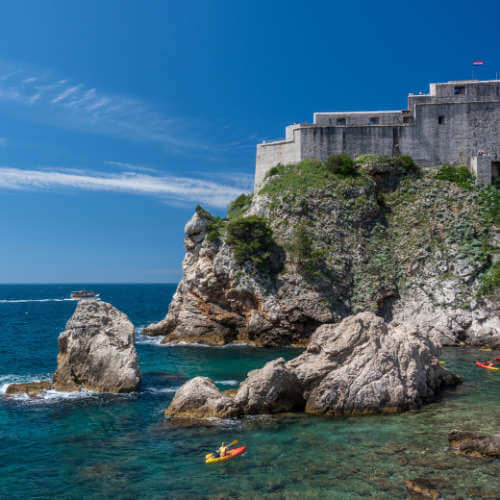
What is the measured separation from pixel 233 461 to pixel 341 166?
33.5m

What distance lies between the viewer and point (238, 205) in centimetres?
5044

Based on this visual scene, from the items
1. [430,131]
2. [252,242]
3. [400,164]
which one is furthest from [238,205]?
[430,131]

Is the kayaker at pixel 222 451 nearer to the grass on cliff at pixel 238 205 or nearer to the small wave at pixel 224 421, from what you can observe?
the small wave at pixel 224 421

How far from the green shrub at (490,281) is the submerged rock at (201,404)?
24.5 metres

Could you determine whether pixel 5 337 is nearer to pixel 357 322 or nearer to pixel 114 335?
pixel 114 335

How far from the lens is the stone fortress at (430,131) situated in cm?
4275

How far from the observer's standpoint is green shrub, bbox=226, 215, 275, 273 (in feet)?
118

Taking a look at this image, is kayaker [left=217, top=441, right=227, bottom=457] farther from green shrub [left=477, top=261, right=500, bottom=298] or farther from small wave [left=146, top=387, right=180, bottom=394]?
green shrub [left=477, top=261, right=500, bottom=298]

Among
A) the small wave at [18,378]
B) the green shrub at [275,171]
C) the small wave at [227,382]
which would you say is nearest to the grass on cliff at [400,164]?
the green shrub at [275,171]

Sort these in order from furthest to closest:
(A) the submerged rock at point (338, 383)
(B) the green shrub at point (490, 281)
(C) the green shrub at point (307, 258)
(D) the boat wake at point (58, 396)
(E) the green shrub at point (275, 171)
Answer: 1. (E) the green shrub at point (275, 171)
2. (C) the green shrub at point (307, 258)
3. (B) the green shrub at point (490, 281)
4. (D) the boat wake at point (58, 396)
5. (A) the submerged rock at point (338, 383)

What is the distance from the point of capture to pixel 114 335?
2103cm

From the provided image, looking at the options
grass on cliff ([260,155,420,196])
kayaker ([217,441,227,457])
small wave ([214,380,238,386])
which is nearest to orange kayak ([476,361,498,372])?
small wave ([214,380,238,386])

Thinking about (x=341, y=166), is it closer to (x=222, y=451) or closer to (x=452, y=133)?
(x=452, y=133)

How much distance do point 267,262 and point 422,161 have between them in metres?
20.0
